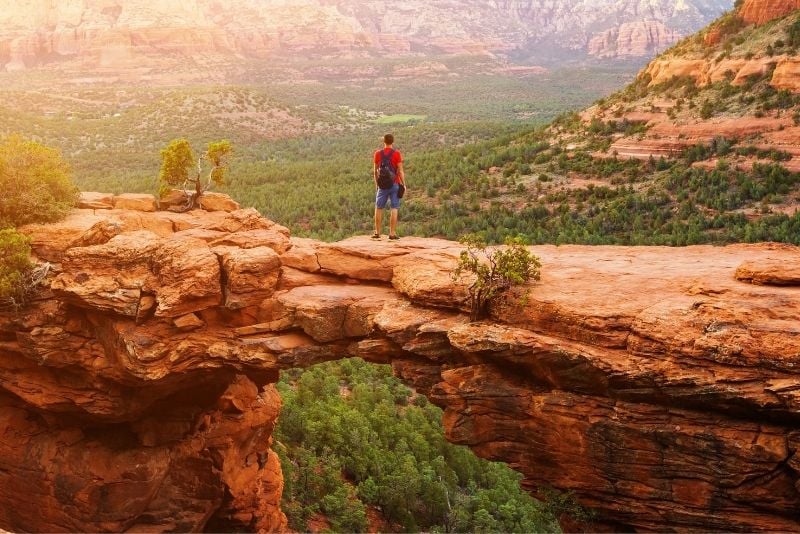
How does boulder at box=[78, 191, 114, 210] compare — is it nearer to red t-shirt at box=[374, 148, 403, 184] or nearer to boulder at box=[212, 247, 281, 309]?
boulder at box=[212, 247, 281, 309]

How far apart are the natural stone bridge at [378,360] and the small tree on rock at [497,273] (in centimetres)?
28

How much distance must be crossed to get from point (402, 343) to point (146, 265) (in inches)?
222

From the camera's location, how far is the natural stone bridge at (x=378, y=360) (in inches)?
437

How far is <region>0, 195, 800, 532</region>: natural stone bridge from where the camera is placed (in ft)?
36.4

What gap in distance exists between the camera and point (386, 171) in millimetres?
16234

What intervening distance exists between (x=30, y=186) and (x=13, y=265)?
2.44 meters

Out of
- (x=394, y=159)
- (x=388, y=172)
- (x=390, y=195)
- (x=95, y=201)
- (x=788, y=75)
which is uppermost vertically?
(x=788, y=75)

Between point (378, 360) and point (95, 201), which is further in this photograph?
point (95, 201)

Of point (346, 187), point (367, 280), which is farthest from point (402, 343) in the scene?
point (346, 187)

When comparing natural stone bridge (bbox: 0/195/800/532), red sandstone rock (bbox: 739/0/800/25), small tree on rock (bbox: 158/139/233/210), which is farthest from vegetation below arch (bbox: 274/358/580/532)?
red sandstone rock (bbox: 739/0/800/25)

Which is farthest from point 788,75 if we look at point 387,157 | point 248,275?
point 248,275

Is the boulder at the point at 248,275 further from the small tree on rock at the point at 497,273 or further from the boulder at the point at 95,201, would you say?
the boulder at the point at 95,201

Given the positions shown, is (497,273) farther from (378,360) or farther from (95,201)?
(95,201)

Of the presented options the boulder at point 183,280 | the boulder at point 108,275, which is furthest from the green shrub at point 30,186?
the boulder at point 183,280
